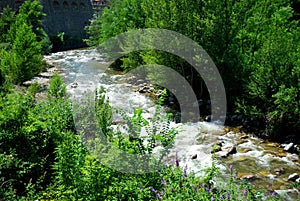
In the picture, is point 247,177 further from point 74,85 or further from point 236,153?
point 74,85

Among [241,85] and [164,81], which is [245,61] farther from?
[164,81]

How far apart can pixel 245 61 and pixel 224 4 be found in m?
2.36

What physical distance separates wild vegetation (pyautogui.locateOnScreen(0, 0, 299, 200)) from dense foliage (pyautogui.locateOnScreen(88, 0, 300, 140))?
0.04 m

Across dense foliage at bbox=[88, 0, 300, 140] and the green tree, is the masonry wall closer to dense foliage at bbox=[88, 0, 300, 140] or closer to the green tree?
the green tree

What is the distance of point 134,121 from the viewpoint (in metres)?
5.00

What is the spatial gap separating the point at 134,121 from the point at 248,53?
7.50 metres

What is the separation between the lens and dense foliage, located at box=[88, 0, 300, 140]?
9266 mm

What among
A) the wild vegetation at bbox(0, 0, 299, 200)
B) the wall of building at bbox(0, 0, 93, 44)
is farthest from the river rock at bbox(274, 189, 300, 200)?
the wall of building at bbox(0, 0, 93, 44)

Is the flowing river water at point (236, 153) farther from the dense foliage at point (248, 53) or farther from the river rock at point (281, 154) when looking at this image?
the dense foliage at point (248, 53)

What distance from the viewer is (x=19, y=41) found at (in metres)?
15.3

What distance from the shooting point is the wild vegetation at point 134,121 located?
168 inches

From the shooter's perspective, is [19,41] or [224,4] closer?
[224,4]

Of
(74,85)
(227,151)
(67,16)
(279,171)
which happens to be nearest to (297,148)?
(279,171)

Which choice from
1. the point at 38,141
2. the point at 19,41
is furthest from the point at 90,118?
→ the point at 19,41
